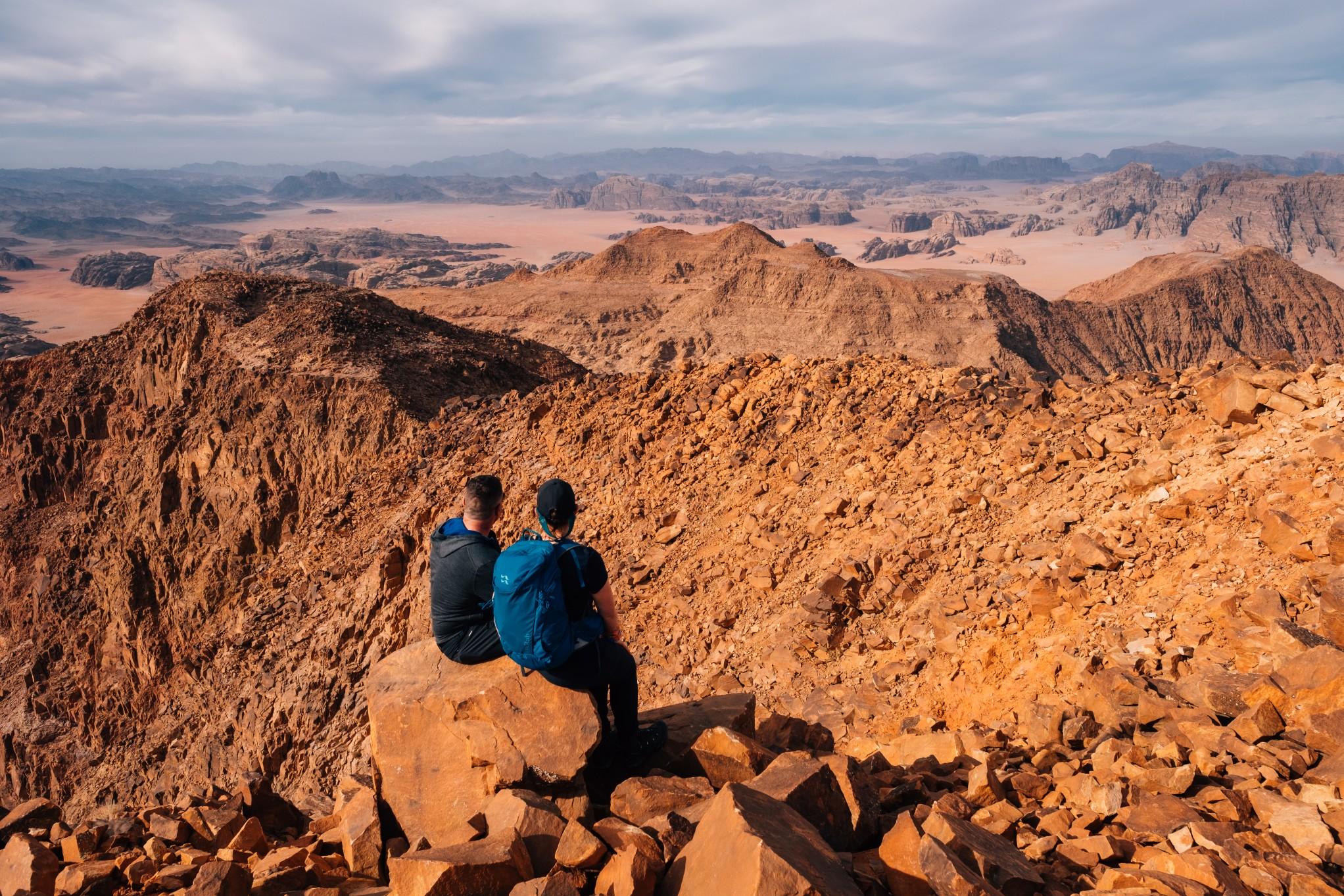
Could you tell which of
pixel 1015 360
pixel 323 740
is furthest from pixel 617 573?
pixel 1015 360

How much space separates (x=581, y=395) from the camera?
12.0m

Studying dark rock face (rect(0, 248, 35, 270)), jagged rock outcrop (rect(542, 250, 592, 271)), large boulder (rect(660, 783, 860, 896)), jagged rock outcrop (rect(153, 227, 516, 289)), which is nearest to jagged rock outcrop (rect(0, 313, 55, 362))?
jagged rock outcrop (rect(153, 227, 516, 289))

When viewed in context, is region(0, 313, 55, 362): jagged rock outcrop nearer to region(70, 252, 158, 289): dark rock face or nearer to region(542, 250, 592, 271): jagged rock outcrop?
region(70, 252, 158, 289): dark rock face

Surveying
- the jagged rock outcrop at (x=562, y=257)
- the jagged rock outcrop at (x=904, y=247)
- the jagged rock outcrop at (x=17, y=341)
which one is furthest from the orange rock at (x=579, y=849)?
the jagged rock outcrop at (x=904, y=247)

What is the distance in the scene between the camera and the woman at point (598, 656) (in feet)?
13.6

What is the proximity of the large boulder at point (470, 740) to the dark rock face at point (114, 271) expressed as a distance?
108209 mm

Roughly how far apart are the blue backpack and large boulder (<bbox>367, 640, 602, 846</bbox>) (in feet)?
1.16

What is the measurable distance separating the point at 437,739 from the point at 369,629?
7180 mm

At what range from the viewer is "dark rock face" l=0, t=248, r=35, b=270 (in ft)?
347

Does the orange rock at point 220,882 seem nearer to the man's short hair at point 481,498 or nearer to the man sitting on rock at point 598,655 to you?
the man sitting on rock at point 598,655

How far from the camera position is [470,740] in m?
4.36

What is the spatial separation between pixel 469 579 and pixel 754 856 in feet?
7.11

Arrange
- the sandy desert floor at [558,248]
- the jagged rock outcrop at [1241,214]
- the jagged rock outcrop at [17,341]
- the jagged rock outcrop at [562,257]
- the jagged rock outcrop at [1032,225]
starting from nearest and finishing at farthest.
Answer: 1. the jagged rock outcrop at [17,341]
2. the sandy desert floor at [558,248]
3. the jagged rock outcrop at [1241,214]
4. the jagged rock outcrop at [562,257]
5. the jagged rock outcrop at [1032,225]

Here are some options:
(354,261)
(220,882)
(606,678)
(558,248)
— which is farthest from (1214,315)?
(558,248)
